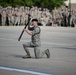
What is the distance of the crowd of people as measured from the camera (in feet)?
150

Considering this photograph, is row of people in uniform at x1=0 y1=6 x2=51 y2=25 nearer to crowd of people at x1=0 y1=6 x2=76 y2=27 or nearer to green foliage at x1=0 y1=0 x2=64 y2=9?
crowd of people at x1=0 y1=6 x2=76 y2=27

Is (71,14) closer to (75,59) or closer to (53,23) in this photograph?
(53,23)

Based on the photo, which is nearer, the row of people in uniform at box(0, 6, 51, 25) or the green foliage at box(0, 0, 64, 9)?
the row of people in uniform at box(0, 6, 51, 25)

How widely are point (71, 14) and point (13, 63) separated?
32075mm

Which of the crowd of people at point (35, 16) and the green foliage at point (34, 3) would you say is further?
the green foliage at point (34, 3)

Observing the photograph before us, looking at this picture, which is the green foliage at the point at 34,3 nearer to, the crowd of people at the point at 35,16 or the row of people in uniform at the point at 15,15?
the crowd of people at the point at 35,16

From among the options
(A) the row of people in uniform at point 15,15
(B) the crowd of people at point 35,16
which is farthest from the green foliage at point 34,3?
(A) the row of people in uniform at point 15,15

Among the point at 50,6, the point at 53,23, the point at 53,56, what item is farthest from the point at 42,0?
the point at 53,56

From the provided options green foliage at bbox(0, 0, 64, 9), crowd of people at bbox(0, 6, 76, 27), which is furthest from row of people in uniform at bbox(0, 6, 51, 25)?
green foliage at bbox(0, 0, 64, 9)

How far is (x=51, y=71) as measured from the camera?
43.4 ft

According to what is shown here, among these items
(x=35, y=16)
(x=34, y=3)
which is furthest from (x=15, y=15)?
(x=34, y=3)

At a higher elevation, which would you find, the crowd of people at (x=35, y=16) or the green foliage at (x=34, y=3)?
the green foliage at (x=34, y=3)

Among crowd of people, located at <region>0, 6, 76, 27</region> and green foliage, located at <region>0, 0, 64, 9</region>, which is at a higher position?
green foliage, located at <region>0, 0, 64, 9</region>

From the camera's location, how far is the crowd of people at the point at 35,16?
150ft
